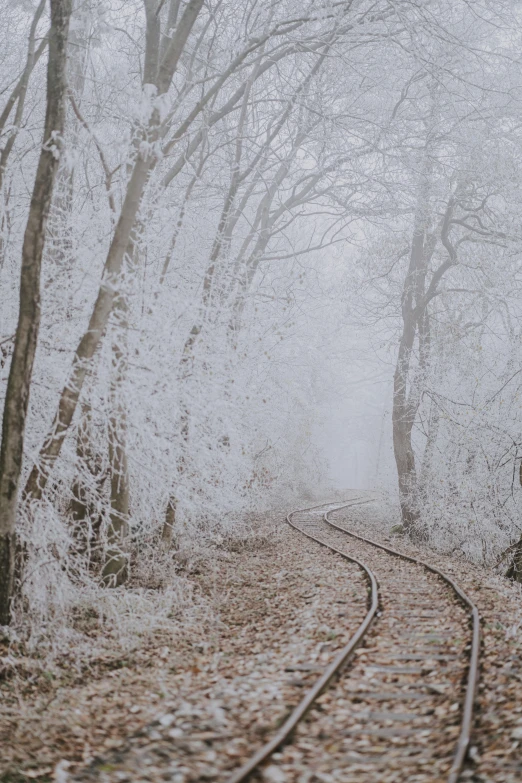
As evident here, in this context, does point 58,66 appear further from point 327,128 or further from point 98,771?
point 327,128

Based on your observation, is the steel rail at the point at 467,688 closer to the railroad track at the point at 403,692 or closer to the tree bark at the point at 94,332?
the railroad track at the point at 403,692

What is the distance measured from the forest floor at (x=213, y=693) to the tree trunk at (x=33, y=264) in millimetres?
2387

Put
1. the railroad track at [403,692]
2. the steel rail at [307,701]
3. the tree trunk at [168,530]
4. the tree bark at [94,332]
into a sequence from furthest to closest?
the tree trunk at [168,530] → the tree bark at [94,332] → the railroad track at [403,692] → the steel rail at [307,701]

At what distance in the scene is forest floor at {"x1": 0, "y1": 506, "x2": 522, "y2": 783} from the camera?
4.73 m

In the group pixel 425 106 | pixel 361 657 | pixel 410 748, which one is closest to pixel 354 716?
pixel 410 748

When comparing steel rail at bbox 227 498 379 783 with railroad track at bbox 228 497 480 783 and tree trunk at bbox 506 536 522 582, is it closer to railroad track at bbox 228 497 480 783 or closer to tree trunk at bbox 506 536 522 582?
railroad track at bbox 228 497 480 783

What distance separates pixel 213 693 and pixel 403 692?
5.71 ft

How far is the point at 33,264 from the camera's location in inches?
285

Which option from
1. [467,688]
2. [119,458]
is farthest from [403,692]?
[119,458]

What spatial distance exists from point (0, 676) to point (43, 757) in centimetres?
227

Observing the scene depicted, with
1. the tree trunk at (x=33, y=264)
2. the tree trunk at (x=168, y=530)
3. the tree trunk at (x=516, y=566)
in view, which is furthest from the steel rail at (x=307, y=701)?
the tree trunk at (x=33, y=264)

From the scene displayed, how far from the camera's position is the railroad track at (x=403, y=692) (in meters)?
4.66

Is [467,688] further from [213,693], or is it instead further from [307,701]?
[213,693]

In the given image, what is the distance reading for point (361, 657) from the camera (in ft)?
22.3
